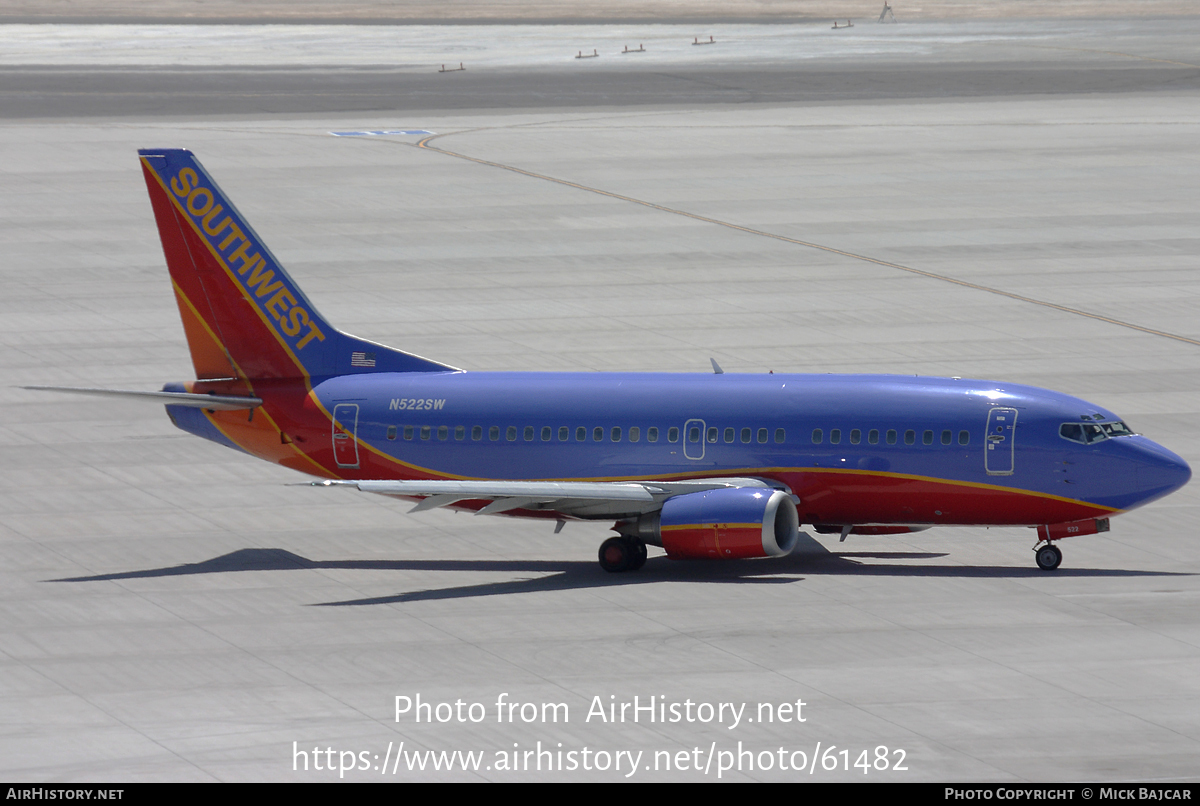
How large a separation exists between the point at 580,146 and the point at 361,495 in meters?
55.0

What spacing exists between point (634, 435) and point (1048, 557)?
31.2ft

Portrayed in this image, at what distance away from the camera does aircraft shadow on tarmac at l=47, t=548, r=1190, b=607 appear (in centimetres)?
3869

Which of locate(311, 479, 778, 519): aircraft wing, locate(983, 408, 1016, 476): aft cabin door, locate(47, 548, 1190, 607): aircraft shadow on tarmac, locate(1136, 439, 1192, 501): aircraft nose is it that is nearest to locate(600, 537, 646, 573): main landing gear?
locate(47, 548, 1190, 607): aircraft shadow on tarmac

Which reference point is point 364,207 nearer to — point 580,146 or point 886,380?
point 580,146

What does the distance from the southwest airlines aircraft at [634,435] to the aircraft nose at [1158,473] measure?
0.05 m

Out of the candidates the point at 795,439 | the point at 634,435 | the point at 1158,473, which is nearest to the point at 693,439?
the point at 634,435

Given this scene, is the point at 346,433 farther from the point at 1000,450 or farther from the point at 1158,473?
the point at 1158,473

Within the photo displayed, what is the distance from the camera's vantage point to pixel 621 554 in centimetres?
3972

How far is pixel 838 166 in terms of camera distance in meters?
94.6

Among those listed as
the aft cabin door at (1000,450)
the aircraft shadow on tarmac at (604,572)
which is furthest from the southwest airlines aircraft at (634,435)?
the aircraft shadow on tarmac at (604,572)

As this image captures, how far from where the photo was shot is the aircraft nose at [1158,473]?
38.9m

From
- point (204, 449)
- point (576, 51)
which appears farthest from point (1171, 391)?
point (576, 51)

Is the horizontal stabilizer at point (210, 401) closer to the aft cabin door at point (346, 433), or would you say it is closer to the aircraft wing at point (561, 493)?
the aft cabin door at point (346, 433)

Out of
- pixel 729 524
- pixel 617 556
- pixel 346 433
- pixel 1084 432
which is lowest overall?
pixel 617 556
